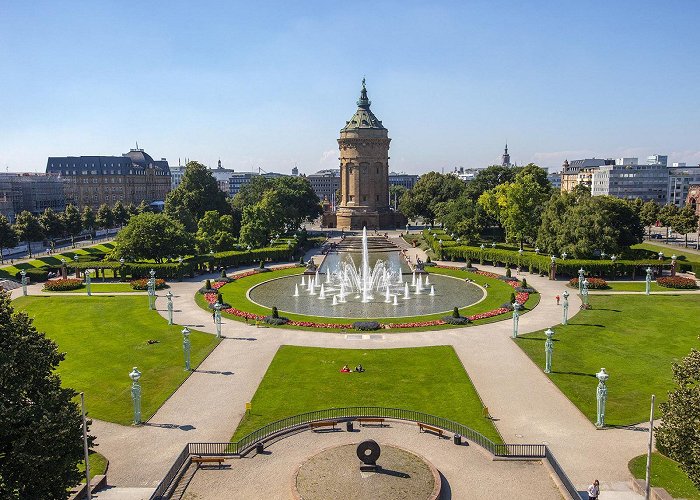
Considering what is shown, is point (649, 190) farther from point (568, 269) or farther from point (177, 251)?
point (177, 251)

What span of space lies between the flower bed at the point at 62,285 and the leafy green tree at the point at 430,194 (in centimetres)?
7937

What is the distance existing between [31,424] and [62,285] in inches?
2034

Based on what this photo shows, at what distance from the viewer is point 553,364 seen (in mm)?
37500

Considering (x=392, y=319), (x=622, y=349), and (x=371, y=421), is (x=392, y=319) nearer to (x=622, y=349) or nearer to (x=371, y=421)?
(x=622, y=349)

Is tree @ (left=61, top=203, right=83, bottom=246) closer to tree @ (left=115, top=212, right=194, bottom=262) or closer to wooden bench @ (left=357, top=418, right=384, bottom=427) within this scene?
tree @ (left=115, top=212, right=194, bottom=262)

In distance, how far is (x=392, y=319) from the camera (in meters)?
48.7

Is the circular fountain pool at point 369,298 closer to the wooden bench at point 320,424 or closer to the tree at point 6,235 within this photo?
the wooden bench at point 320,424

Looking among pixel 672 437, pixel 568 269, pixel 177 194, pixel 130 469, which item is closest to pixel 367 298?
pixel 568 269

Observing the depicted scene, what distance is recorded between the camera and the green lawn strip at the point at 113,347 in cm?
3272

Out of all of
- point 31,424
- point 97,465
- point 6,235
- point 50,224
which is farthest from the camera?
point 50,224

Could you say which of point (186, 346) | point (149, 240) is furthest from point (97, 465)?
point (149, 240)

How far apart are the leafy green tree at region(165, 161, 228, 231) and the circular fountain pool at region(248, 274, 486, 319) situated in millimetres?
40156

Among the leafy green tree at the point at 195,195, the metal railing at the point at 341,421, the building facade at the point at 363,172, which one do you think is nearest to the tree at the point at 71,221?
the leafy green tree at the point at 195,195

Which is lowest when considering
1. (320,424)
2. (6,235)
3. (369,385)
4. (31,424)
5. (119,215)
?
(369,385)
